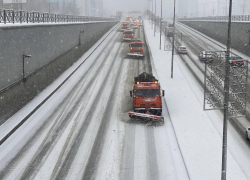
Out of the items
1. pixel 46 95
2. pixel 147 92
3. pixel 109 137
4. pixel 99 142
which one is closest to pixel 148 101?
pixel 147 92

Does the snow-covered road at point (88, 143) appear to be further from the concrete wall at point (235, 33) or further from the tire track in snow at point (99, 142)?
the concrete wall at point (235, 33)

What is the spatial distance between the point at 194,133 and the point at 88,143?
6.21m

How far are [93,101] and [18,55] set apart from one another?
6.74 metres

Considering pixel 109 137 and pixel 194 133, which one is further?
pixel 194 133

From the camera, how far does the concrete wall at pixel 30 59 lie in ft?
65.6

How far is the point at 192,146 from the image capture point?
17.6 meters

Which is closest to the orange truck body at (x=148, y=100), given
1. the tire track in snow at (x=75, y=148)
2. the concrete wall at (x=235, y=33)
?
the tire track in snow at (x=75, y=148)

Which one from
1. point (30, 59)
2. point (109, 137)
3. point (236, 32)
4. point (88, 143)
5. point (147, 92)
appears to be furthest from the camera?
point (236, 32)

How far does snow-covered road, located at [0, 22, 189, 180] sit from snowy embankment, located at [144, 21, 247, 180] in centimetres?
49

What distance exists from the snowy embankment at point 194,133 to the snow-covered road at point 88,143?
49cm

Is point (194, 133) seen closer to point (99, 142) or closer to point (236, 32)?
point (99, 142)

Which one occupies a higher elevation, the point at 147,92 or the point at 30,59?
the point at 30,59

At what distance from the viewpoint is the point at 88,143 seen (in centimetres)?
1808

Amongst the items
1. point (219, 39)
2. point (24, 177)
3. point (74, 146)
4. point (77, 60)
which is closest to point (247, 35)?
point (219, 39)
